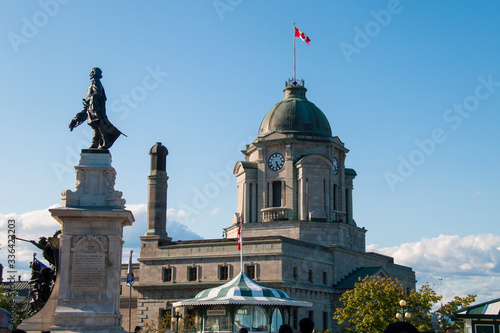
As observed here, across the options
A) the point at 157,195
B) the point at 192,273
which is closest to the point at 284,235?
the point at 192,273

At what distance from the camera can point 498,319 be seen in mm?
31469

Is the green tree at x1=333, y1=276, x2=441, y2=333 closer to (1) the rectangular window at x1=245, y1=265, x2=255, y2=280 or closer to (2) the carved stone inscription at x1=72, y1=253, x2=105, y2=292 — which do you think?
(1) the rectangular window at x1=245, y1=265, x2=255, y2=280

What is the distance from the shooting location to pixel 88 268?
24.1m

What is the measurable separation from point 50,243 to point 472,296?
3905 cm

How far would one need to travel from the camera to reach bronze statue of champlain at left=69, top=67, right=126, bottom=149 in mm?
26125

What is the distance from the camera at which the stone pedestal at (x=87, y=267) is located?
23.7m

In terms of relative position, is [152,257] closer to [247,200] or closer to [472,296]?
[247,200]

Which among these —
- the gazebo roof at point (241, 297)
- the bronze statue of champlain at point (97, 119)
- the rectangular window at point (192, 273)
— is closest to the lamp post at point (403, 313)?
A: the gazebo roof at point (241, 297)

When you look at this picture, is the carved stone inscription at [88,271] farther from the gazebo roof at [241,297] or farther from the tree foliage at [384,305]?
the tree foliage at [384,305]

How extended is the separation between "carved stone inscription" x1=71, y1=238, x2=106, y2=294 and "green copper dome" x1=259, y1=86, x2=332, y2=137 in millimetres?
53845

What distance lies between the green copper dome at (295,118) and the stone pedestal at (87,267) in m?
53.4

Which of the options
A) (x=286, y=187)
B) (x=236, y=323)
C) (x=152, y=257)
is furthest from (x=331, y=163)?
(x=236, y=323)

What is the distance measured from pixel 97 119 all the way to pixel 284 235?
4891 centimetres

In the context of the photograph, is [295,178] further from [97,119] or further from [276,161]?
[97,119]
